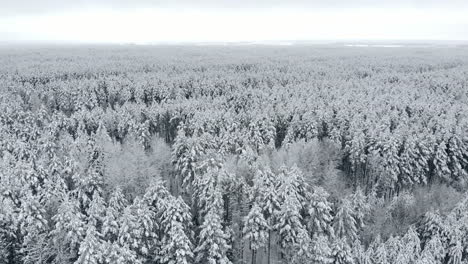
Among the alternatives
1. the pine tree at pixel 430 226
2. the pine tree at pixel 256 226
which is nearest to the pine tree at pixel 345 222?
the pine tree at pixel 430 226

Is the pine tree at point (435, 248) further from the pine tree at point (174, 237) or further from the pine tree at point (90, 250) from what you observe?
the pine tree at point (90, 250)

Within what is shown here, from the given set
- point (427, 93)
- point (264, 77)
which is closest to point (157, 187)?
point (427, 93)

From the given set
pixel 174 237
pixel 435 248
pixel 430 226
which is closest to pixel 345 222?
pixel 435 248

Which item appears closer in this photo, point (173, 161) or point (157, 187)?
point (157, 187)

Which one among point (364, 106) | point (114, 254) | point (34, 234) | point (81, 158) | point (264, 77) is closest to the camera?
point (114, 254)

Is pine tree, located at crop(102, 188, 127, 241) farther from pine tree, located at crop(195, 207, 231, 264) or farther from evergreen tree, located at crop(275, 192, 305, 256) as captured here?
evergreen tree, located at crop(275, 192, 305, 256)

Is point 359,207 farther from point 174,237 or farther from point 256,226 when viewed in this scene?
A: point 174,237

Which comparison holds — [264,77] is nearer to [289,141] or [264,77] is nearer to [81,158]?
[289,141]

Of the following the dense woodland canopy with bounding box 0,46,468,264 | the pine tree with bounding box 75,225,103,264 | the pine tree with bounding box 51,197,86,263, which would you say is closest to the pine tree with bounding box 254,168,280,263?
the dense woodland canopy with bounding box 0,46,468,264
